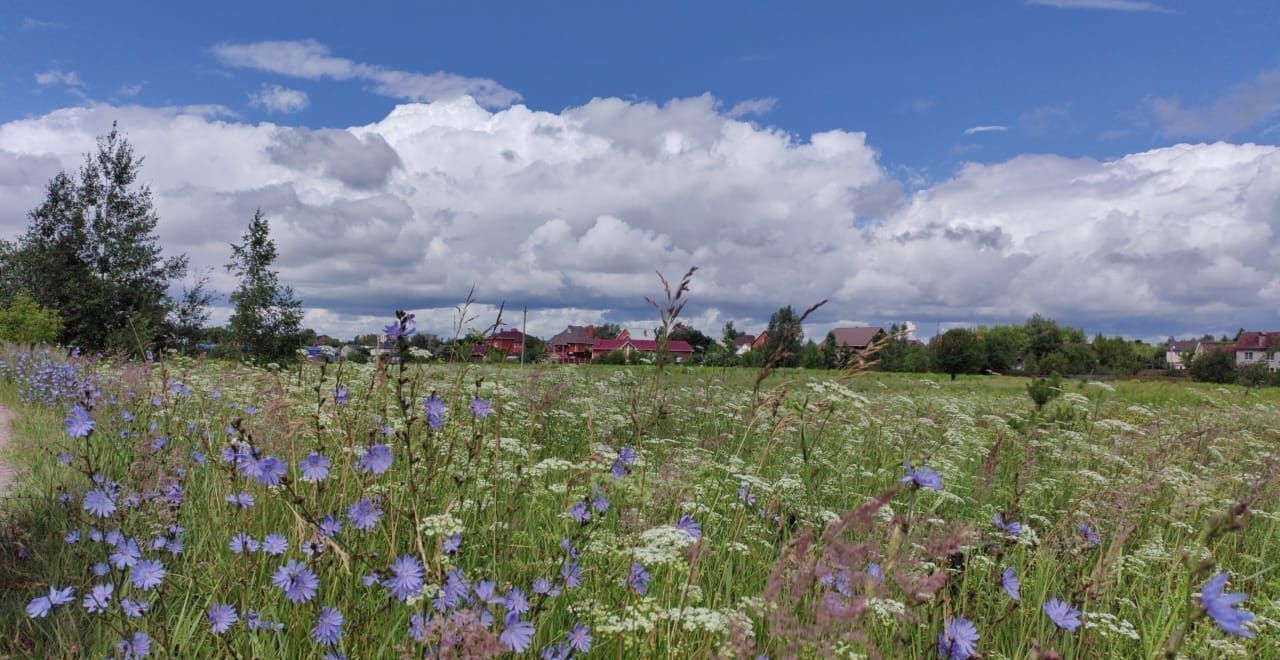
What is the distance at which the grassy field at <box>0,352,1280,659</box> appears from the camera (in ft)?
6.43

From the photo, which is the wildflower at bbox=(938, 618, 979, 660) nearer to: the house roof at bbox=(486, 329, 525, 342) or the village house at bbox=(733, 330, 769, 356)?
the house roof at bbox=(486, 329, 525, 342)

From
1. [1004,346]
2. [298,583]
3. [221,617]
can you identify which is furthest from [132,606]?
[1004,346]

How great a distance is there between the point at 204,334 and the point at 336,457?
32785 mm

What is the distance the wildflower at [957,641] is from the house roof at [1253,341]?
12241cm


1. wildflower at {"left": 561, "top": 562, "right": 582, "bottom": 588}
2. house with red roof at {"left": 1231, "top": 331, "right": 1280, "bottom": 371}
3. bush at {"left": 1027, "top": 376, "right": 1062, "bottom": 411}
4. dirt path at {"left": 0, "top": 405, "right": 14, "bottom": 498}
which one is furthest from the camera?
house with red roof at {"left": 1231, "top": 331, "right": 1280, "bottom": 371}

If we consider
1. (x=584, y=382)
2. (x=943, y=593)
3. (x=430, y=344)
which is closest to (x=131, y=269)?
(x=584, y=382)

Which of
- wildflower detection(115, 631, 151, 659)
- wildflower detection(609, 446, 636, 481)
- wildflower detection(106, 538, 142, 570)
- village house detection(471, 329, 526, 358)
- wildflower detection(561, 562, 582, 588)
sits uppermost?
village house detection(471, 329, 526, 358)

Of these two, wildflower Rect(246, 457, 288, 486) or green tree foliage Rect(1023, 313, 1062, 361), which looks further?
green tree foliage Rect(1023, 313, 1062, 361)

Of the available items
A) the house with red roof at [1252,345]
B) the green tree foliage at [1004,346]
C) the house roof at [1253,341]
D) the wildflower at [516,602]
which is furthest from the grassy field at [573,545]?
the house roof at [1253,341]

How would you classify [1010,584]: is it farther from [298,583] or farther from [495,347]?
[495,347]

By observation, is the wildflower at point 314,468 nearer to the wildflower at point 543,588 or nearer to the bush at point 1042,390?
the wildflower at point 543,588

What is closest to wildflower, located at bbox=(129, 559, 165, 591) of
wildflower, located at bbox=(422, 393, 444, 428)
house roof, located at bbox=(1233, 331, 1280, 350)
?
wildflower, located at bbox=(422, 393, 444, 428)

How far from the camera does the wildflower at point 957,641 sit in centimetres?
177

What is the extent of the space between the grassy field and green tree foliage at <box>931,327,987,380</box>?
1873 inches
